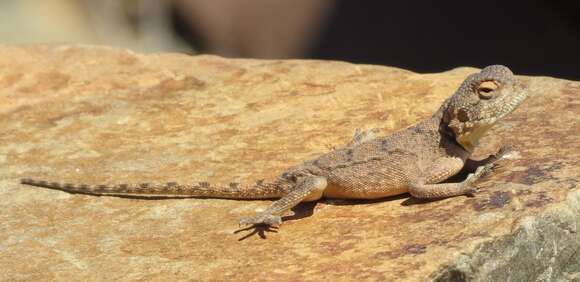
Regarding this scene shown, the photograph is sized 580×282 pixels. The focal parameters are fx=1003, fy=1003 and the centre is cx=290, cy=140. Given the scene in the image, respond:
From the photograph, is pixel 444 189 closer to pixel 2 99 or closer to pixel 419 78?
pixel 419 78

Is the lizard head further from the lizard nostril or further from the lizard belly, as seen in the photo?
the lizard belly

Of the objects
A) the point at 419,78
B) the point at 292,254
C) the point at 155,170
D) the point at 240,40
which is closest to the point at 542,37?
the point at 240,40

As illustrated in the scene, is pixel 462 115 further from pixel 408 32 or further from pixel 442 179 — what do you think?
pixel 408 32

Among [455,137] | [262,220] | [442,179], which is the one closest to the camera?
[262,220]

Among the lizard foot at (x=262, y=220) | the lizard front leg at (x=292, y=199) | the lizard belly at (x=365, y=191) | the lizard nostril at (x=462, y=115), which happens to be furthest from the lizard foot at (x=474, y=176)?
the lizard foot at (x=262, y=220)

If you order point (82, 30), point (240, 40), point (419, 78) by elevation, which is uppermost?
point (82, 30)

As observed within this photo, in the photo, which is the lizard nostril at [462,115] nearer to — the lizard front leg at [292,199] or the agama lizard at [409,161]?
the agama lizard at [409,161]

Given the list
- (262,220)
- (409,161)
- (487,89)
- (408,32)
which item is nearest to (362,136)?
(409,161)
